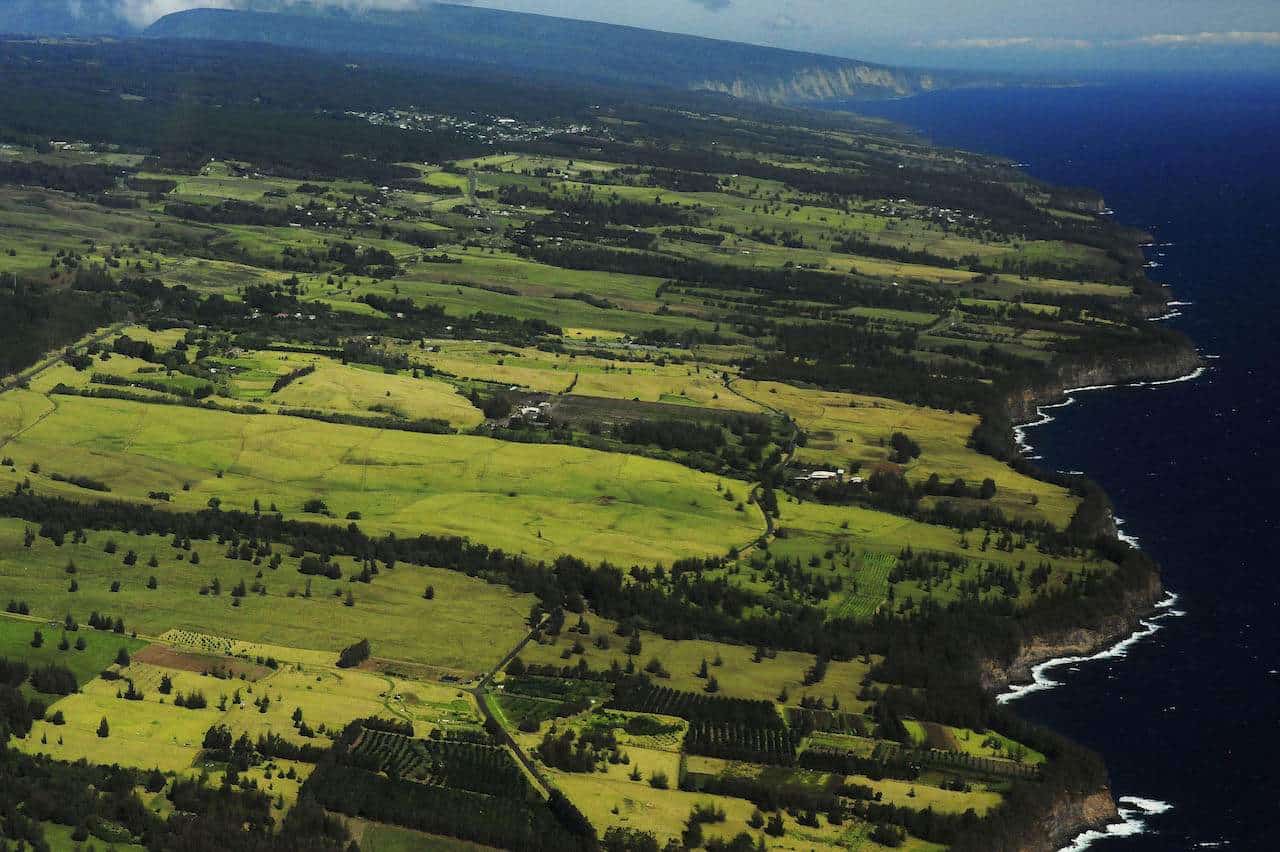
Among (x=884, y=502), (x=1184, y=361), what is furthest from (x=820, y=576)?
(x=1184, y=361)

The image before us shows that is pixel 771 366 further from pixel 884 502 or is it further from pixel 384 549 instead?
pixel 384 549

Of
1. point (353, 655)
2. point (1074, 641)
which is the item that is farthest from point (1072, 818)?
point (353, 655)

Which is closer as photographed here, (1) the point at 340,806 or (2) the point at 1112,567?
(1) the point at 340,806

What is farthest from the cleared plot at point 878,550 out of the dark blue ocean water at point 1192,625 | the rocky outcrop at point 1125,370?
the rocky outcrop at point 1125,370

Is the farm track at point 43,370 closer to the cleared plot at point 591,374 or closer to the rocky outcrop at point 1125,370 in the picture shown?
the cleared plot at point 591,374

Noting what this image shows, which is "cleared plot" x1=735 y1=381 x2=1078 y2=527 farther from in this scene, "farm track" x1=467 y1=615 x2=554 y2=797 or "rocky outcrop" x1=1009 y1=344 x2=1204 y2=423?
"farm track" x1=467 y1=615 x2=554 y2=797

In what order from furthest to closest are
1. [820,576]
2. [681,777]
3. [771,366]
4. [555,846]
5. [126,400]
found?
[771,366], [126,400], [820,576], [681,777], [555,846]

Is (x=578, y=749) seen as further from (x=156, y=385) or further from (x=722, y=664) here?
(x=156, y=385)
